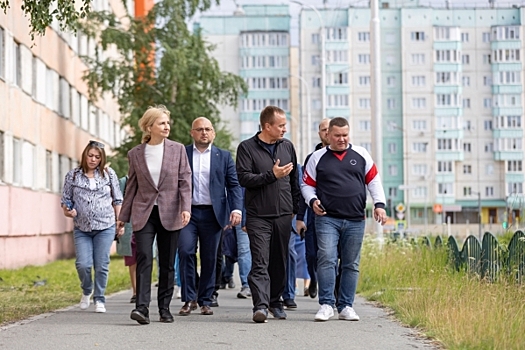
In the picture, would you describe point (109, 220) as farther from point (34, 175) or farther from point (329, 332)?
point (34, 175)

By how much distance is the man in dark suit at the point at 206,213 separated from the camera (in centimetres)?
1282

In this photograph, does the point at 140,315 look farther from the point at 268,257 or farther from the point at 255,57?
the point at 255,57

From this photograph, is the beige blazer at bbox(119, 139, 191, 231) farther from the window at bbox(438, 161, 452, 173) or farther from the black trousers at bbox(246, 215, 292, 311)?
the window at bbox(438, 161, 452, 173)

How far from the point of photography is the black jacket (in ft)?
39.1

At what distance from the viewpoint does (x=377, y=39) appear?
27.3 m

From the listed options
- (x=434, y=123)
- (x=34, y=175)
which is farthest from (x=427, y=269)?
(x=434, y=123)

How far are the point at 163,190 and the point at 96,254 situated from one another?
2331 mm

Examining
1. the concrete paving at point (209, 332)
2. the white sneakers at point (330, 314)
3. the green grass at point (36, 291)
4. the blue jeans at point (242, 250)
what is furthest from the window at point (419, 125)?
the white sneakers at point (330, 314)

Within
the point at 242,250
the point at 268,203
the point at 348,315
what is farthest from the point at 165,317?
the point at 242,250

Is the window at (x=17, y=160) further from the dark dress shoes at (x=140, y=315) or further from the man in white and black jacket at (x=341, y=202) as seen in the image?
the dark dress shoes at (x=140, y=315)

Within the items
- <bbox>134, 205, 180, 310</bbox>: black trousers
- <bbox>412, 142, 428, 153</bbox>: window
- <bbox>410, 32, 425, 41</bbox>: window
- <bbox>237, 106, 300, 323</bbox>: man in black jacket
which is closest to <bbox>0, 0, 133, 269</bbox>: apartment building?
<bbox>237, 106, 300, 323</bbox>: man in black jacket

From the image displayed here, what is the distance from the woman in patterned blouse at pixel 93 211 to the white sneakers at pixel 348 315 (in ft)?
9.65

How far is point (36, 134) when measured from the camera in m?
35.7

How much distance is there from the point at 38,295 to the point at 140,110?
109 ft
